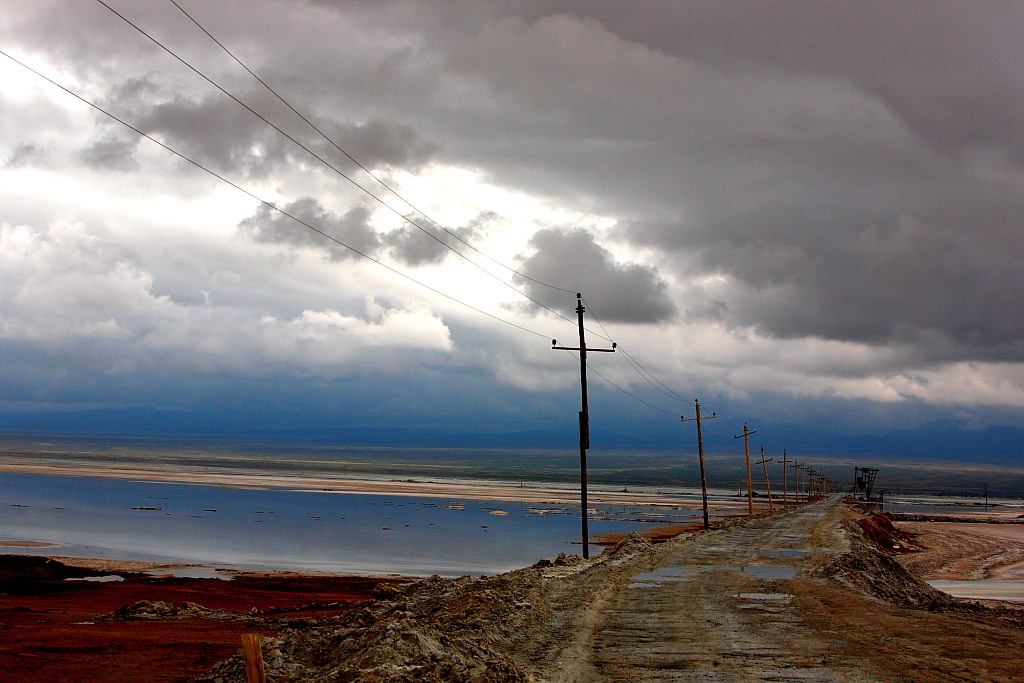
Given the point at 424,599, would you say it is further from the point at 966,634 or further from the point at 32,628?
the point at 966,634

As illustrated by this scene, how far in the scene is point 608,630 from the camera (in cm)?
1714

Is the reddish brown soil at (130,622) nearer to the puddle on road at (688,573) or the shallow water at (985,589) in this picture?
the puddle on road at (688,573)

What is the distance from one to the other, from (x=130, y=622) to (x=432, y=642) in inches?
481

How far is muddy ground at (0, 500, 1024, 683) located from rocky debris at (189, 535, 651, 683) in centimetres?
5

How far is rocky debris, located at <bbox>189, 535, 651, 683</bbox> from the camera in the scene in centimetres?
1189

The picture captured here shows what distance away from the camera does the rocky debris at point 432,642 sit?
1189 cm

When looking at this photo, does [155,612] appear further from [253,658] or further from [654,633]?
[253,658]

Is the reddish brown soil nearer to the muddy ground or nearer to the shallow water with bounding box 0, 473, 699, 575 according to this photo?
the muddy ground

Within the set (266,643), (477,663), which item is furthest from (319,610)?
(477,663)

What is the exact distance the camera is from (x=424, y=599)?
22.1 m

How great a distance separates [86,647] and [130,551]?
30.5 meters

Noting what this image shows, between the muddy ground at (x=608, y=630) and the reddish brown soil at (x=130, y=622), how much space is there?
13 centimetres

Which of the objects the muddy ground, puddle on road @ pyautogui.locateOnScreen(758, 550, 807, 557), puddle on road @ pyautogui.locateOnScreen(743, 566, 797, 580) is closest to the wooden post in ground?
the muddy ground

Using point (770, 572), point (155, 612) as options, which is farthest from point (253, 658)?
point (770, 572)
